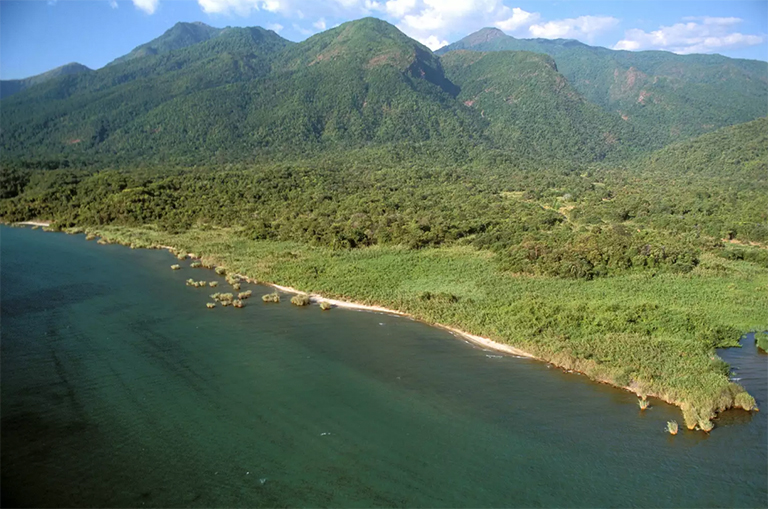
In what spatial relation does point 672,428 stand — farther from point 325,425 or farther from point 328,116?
point 328,116

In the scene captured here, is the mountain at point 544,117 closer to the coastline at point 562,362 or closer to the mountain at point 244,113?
the mountain at point 244,113

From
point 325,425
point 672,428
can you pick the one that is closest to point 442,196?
point 672,428

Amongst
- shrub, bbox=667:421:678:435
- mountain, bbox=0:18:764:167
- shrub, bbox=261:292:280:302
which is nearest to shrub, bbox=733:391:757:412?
shrub, bbox=667:421:678:435

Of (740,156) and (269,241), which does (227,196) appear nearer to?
(269,241)

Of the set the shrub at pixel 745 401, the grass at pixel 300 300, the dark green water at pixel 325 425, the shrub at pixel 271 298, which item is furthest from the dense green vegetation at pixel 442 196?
the dark green water at pixel 325 425

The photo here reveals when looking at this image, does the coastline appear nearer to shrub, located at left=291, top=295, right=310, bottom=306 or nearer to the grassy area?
the grassy area

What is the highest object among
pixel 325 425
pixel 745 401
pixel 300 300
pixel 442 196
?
pixel 442 196

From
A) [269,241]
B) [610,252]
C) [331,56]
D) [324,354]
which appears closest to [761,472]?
[324,354]
